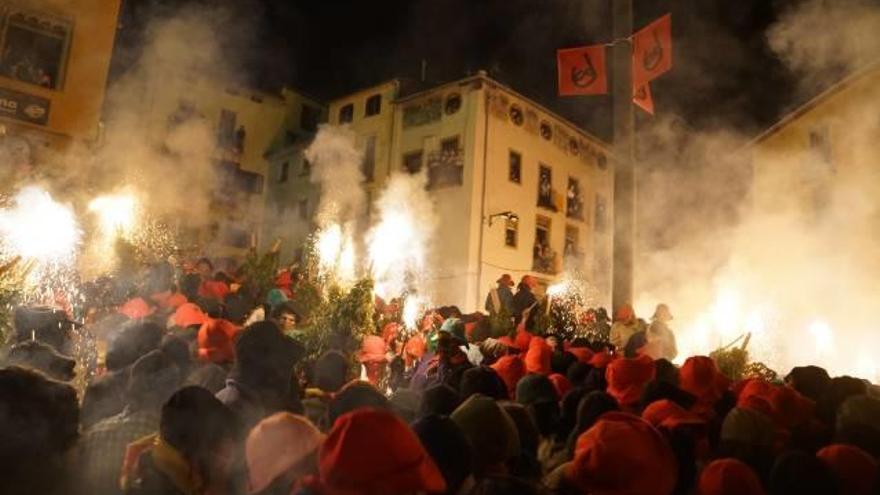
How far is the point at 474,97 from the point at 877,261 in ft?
Answer: 39.8

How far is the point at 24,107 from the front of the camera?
41.1 feet

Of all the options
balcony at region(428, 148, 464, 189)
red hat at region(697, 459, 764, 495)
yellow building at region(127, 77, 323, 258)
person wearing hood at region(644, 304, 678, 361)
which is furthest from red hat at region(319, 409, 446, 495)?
yellow building at region(127, 77, 323, 258)

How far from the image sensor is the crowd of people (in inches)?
89.4

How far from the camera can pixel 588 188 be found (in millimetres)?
26500

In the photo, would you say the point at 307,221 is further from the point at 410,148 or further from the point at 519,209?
the point at 519,209

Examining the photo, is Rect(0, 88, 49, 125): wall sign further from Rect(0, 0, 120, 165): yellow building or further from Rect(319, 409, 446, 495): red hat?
Rect(319, 409, 446, 495): red hat

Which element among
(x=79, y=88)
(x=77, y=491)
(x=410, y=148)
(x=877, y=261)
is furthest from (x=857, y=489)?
(x=410, y=148)

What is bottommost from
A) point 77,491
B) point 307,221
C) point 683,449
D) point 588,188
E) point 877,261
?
point 77,491

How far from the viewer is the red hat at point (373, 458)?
6.63ft

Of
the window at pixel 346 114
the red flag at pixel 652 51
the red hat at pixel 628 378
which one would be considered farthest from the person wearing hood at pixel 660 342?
the window at pixel 346 114

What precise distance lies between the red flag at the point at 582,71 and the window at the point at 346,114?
15220 millimetres

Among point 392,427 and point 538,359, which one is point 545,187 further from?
point 392,427

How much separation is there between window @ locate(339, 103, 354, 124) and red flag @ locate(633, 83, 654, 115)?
52.2 ft

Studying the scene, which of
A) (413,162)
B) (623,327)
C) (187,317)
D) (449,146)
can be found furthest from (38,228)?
(413,162)
